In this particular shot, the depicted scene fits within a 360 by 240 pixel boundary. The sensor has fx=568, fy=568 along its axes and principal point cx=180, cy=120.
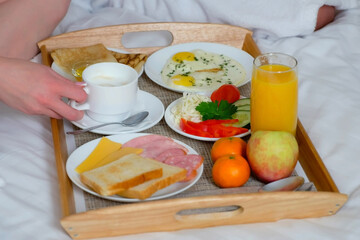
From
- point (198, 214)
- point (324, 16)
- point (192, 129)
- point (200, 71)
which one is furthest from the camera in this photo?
point (324, 16)

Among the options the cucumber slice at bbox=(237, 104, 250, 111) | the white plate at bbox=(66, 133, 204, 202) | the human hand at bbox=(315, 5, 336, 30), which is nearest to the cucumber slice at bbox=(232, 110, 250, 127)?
the cucumber slice at bbox=(237, 104, 250, 111)

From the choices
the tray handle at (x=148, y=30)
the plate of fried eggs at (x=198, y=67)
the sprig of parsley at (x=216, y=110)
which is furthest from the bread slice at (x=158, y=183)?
the tray handle at (x=148, y=30)

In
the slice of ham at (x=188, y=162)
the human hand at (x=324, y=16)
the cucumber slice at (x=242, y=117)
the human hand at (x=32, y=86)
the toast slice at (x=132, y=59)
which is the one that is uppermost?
the human hand at (x=32, y=86)

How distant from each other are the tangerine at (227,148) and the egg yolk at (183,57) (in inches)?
17.7

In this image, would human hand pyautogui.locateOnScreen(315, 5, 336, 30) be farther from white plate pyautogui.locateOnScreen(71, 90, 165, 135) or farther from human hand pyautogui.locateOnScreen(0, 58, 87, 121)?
human hand pyautogui.locateOnScreen(0, 58, 87, 121)

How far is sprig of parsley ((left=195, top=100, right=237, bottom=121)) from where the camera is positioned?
1.24 m

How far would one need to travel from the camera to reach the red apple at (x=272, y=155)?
1054mm

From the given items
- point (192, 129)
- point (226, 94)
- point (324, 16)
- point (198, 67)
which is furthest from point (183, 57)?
point (324, 16)

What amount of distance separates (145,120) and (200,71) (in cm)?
28

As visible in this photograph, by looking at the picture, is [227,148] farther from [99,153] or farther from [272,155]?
[99,153]

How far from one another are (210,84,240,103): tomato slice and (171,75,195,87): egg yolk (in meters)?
0.11

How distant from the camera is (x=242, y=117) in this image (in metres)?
1.25

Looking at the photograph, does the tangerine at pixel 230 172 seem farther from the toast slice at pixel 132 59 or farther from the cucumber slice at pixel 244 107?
the toast slice at pixel 132 59

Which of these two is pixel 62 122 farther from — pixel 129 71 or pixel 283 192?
pixel 283 192
